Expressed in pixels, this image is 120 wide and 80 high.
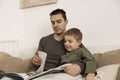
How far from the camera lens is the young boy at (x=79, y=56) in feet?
5.19

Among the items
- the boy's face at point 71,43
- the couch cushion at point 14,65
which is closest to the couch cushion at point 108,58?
the boy's face at point 71,43

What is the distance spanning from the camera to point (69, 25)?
2287 mm

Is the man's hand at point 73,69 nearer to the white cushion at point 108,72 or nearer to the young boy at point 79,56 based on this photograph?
the young boy at point 79,56

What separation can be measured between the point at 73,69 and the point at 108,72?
0.24 meters

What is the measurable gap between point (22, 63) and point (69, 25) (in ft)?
1.91

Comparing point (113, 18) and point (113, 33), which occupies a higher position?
point (113, 18)

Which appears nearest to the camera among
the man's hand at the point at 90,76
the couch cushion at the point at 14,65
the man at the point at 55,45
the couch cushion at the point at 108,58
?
the man's hand at the point at 90,76

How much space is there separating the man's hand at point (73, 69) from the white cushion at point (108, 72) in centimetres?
13

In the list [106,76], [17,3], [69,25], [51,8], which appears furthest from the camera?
[17,3]

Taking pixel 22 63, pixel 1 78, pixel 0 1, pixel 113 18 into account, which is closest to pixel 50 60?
pixel 22 63

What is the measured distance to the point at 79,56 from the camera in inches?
67.0

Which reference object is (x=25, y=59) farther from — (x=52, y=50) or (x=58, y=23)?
(x=58, y=23)

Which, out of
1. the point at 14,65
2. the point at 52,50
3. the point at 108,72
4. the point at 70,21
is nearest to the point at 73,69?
the point at 108,72

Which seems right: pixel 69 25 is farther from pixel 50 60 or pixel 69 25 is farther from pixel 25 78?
pixel 25 78
